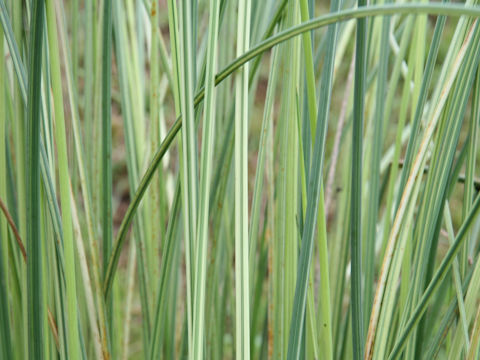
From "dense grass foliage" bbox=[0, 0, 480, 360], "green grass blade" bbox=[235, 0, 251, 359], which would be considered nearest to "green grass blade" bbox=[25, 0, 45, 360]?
"dense grass foliage" bbox=[0, 0, 480, 360]

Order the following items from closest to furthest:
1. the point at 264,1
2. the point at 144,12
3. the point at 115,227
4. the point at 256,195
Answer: the point at 256,195, the point at 264,1, the point at 144,12, the point at 115,227

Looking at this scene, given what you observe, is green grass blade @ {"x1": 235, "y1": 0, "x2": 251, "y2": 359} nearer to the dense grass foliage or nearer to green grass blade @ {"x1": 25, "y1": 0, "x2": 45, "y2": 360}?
the dense grass foliage

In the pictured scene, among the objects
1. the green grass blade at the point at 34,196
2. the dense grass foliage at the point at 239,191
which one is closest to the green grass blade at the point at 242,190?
the dense grass foliage at the point at 239,191

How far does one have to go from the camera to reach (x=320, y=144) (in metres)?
0.33

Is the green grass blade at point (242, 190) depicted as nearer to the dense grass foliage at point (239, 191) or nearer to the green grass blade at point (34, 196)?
the dense grass foliage at point (239, 191)

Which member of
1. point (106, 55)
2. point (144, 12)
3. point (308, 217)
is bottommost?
point (308, 217)

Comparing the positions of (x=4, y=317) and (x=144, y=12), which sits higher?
(x=144, y=12)

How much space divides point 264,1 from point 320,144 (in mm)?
266

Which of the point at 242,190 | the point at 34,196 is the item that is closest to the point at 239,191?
the point at 242,190

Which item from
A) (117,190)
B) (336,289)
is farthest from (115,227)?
(336,289)

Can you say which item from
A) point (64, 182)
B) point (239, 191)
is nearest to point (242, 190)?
point (239, 191)

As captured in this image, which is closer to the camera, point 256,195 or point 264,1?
point 256,195

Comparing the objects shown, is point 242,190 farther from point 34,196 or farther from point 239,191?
point 34,196

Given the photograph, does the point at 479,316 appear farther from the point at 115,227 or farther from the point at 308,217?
the point at 115,227
